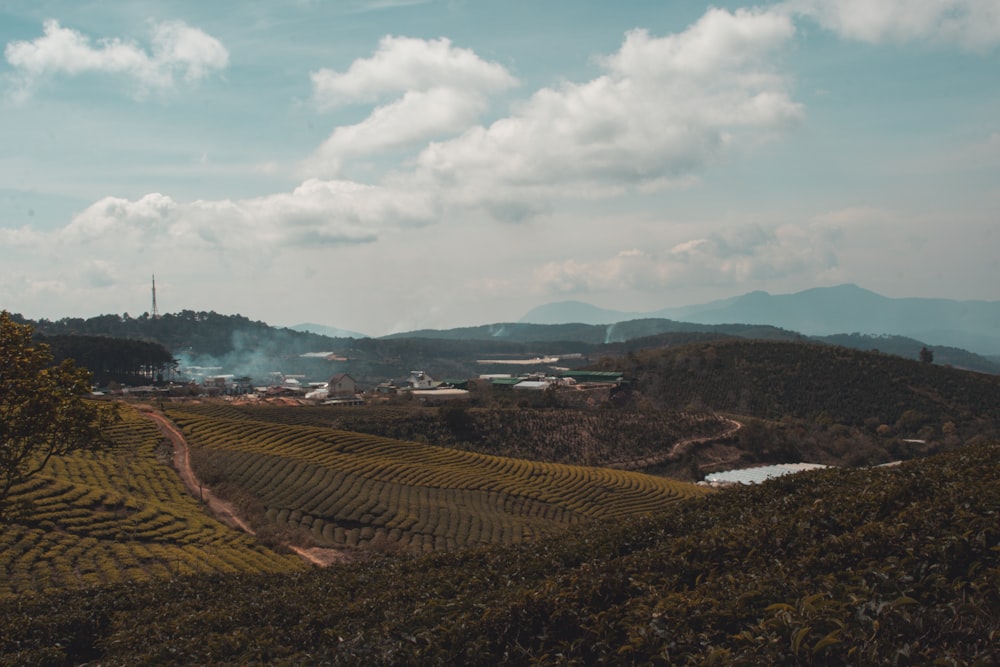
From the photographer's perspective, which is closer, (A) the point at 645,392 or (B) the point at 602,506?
(B) the point at 602,506

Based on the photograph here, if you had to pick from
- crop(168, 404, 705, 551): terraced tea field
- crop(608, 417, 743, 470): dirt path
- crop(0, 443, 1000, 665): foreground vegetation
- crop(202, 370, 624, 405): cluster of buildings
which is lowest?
crop(608, 417, 743, 470): dirt path

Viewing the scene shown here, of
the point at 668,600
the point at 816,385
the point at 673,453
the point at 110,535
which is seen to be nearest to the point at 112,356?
the point at 673,453

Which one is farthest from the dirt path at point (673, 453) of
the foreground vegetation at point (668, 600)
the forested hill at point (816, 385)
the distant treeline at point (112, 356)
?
the distant treeline at point (112, 356)

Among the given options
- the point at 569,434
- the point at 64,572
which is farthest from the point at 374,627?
the point at 569,434

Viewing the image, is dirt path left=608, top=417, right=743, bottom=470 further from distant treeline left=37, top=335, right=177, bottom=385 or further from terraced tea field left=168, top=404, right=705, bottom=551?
distant treeline left=37, top=335, right=177, bottom=385

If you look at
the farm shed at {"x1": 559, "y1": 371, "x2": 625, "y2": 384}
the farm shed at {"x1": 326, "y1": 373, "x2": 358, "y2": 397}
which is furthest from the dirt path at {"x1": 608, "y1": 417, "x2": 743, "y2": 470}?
the farm shed at {"x1": 326, "y1": 373, "x2": 358, "y2": 397}

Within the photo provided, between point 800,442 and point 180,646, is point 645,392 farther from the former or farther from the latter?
point 180,646

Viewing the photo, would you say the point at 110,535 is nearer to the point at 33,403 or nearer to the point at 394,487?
the point at 33,403
